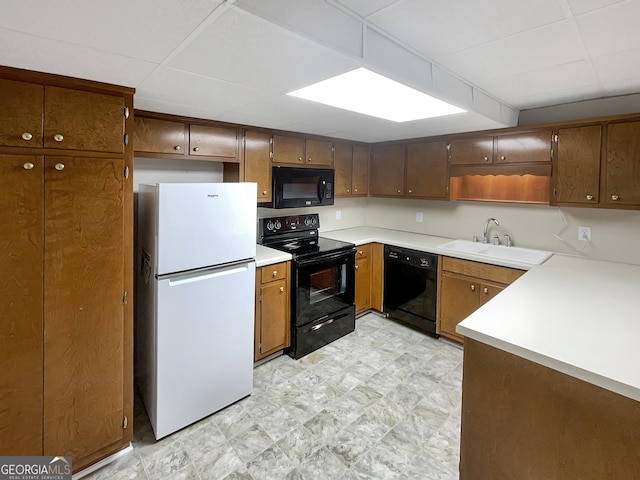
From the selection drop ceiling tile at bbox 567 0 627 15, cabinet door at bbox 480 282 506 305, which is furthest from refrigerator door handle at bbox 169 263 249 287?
drop ceiling tile at bbox 567 0 627 15

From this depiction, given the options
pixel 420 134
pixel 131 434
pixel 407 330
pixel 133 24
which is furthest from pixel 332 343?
pixel 133 24

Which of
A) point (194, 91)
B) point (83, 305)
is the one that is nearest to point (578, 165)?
point (194, 91)

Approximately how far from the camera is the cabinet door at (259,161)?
290 centimetres

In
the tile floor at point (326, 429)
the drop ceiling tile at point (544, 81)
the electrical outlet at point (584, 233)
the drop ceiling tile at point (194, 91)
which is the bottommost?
the tile floor at point (326, 429)

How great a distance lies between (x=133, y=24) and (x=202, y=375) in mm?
1912

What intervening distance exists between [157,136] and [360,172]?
7.74 feet

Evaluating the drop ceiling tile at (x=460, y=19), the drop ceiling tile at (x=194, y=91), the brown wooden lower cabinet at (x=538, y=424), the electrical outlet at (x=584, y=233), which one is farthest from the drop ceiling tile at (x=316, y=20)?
the electrical outlet at (x=584, y=233)

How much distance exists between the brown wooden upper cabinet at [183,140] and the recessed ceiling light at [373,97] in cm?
103

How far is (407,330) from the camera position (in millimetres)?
3568

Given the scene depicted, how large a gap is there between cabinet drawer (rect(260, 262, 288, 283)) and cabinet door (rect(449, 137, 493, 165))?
2011mm

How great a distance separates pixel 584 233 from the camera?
9.21ft

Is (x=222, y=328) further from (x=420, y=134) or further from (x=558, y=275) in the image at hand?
(x=420, y=134)

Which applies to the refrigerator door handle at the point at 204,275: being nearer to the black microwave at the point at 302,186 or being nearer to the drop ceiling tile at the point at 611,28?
the black microwave at the point at 302,186

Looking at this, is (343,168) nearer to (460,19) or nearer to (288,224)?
(288,224)
